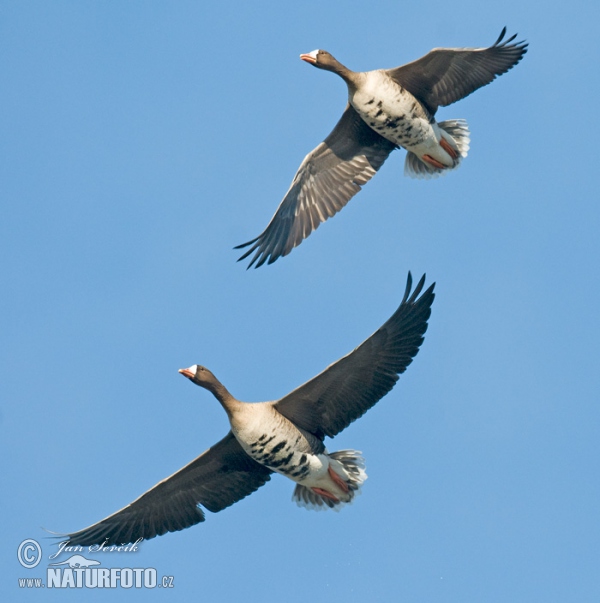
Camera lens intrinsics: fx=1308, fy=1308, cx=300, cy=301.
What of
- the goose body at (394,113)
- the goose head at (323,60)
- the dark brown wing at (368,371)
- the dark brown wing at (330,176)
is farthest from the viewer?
the dark brown wing at (330,176)

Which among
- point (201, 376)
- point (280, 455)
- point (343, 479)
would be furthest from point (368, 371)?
point (201, 376)

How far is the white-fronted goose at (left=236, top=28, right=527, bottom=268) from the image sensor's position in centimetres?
1645

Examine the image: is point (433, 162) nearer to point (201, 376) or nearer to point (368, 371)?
point (368, 371)

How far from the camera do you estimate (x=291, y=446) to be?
47.0ft

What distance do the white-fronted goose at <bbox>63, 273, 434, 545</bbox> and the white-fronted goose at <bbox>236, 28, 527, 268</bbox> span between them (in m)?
2.71

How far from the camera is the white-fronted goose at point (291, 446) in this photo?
14.2 m

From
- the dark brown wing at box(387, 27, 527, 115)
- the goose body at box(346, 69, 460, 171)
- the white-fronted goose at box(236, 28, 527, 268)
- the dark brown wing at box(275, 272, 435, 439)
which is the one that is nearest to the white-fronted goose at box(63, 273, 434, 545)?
the dark brown wing at box(275, 272, 435, 439)

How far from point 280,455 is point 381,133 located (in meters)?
4.82

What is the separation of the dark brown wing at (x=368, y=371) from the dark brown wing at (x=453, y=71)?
3.49 metres

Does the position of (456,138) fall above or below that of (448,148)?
above

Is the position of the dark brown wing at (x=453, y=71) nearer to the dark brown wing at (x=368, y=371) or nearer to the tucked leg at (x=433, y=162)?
the tucked leg at (x=433, y=162)

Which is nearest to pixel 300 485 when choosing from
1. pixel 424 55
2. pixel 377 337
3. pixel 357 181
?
pixel 377 337

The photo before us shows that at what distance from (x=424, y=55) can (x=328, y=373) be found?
4607 mm

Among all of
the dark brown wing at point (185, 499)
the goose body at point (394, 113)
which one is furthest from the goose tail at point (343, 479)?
the goose body at point (394, 113)
